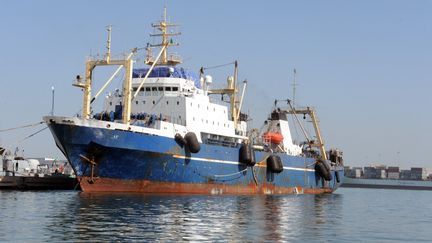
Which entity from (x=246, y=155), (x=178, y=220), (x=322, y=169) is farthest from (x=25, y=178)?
(x=322, y=169)

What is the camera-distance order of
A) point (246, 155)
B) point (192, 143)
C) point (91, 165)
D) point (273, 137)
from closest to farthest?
point (91, 165) → point (192, 143) → point (246, 155) → point (273, 137)

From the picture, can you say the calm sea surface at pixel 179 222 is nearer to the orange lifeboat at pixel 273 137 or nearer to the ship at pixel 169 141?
the ship at pixel 169 141

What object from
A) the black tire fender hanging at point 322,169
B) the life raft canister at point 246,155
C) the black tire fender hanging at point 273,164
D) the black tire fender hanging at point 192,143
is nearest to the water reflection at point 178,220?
the black tire fender hanging at point 192,143

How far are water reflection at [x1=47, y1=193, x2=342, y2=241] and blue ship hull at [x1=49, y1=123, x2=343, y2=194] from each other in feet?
6.63

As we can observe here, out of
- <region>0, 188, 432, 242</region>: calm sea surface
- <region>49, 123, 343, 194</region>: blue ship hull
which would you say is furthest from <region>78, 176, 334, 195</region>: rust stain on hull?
<region>0, 188, 432, 242</region>: calm sea surface

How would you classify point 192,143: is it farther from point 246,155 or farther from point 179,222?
point 179,222

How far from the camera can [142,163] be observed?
126ft

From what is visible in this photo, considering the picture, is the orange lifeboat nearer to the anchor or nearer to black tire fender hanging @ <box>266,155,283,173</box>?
black tire fender hanging @ <box>266,155,283,173</box>

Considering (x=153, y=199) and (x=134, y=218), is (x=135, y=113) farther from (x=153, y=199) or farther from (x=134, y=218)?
(x=134, y=218)

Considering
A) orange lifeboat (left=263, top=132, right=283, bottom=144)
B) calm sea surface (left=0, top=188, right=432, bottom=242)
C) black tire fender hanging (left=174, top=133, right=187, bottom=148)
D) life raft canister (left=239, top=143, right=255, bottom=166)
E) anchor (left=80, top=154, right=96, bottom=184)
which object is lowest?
calm sea surface (left=0, top=188, right=432, bottom=242)

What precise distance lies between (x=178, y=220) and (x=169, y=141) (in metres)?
14.0

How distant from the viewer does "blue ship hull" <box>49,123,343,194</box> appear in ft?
121

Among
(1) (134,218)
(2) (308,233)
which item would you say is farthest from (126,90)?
(2) (308,233)

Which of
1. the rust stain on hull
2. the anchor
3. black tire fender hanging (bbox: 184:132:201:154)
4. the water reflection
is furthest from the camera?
black tire fender hanging (bbox: 184:132:201:154)
